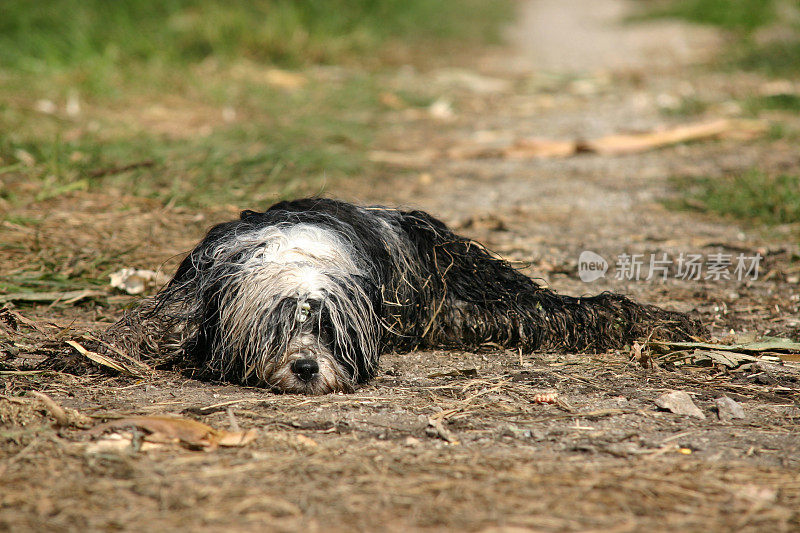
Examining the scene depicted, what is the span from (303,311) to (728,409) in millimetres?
1848

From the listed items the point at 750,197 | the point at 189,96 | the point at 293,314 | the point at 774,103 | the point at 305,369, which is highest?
the point at 774,103

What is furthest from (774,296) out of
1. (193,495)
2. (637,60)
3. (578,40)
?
(578,40)

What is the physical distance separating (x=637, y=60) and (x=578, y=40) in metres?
3.51

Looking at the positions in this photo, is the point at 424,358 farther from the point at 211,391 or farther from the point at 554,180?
the point at 554,180

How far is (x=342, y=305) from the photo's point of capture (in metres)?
3.58

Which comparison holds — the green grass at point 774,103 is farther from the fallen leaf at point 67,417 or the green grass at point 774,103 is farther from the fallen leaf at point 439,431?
the fallen leaf at point 67,417

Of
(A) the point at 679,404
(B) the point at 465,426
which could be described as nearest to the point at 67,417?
(B) the point at 465,426

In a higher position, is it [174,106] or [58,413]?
[174,106]

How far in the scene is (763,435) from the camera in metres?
3.13

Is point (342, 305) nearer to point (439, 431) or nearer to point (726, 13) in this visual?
point (439, 431)

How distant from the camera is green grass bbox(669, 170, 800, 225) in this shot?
249 inches

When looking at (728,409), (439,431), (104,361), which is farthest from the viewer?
(104,361)

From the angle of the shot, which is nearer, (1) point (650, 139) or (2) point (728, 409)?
(2) point (728, 409)

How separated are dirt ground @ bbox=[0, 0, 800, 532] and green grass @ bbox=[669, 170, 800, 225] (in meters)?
0.21
